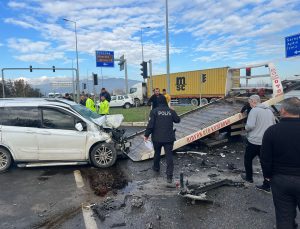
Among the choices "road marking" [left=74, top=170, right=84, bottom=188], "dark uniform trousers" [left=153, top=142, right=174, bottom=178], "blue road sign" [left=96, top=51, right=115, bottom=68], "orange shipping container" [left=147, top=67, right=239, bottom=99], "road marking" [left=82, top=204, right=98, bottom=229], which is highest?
"blue road sign" [left=96, top=51, right=115, bottom=68]

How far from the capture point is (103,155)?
7.79 metres

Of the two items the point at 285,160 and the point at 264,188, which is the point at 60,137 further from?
the point at 285,160

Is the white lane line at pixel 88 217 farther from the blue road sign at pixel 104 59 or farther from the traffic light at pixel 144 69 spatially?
the blue road sign at pixel 104 59

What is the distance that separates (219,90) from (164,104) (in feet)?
85.9

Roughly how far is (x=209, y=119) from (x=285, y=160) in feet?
21.6

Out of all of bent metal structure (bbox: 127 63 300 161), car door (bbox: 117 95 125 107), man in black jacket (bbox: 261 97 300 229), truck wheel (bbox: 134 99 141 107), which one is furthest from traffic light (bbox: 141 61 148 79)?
truck wheel (bbox: 134 99 141 107)

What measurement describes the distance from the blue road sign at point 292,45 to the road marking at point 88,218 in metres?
10.3

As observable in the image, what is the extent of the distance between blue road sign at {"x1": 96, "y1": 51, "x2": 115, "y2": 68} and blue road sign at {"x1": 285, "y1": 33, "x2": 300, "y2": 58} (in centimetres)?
2141

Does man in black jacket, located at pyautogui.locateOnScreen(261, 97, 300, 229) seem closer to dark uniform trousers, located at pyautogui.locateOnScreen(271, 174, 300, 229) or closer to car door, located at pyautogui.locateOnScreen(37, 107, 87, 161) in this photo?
dark uniform trousers, located at pyautogui.locateOnScreen(271, 174, 300, 229)

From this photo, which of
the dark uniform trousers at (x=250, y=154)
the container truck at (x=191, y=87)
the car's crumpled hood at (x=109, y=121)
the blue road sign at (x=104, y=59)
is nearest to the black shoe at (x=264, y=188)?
the dark uniform trousers at (x=250, y=154)

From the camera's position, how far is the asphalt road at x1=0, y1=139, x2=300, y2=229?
460 centimetres

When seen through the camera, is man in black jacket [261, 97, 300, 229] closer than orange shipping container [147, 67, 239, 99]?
Yes

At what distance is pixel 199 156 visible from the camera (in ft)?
28.7

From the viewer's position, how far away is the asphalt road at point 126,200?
15.1ft
